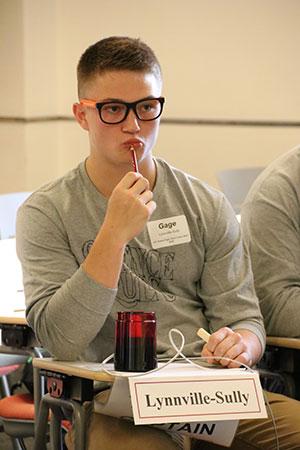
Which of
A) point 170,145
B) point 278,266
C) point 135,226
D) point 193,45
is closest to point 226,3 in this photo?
point 193,45

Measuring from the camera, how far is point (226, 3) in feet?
23.9

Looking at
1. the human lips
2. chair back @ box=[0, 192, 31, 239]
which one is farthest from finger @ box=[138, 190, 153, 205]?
chair back @ box=[0, 192, 31, 239]

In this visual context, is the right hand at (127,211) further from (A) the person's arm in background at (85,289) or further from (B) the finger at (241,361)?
(B) the finger at (241,361)

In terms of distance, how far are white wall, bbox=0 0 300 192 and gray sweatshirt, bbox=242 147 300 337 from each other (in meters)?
4.31

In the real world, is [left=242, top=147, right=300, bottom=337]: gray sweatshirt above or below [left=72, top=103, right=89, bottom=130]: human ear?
below

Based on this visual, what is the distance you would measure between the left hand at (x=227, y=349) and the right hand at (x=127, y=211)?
0.34m

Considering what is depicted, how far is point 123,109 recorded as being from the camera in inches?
103

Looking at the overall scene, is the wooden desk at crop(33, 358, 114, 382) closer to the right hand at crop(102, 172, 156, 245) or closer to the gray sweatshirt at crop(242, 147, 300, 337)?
the right hand at crop(102, 172, 156, 245)

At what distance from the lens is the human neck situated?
2701mm

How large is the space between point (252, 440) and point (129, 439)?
0.36 metres

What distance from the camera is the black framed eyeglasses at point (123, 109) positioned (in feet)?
8.57

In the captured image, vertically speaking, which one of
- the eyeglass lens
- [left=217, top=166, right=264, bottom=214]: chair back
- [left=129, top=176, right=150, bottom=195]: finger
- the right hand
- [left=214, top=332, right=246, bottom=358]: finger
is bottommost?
[left=217, top=166, right=264, bottom=214]: chair back

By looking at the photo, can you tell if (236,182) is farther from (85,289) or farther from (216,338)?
(85,289)

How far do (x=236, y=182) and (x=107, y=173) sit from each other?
3.49 m
